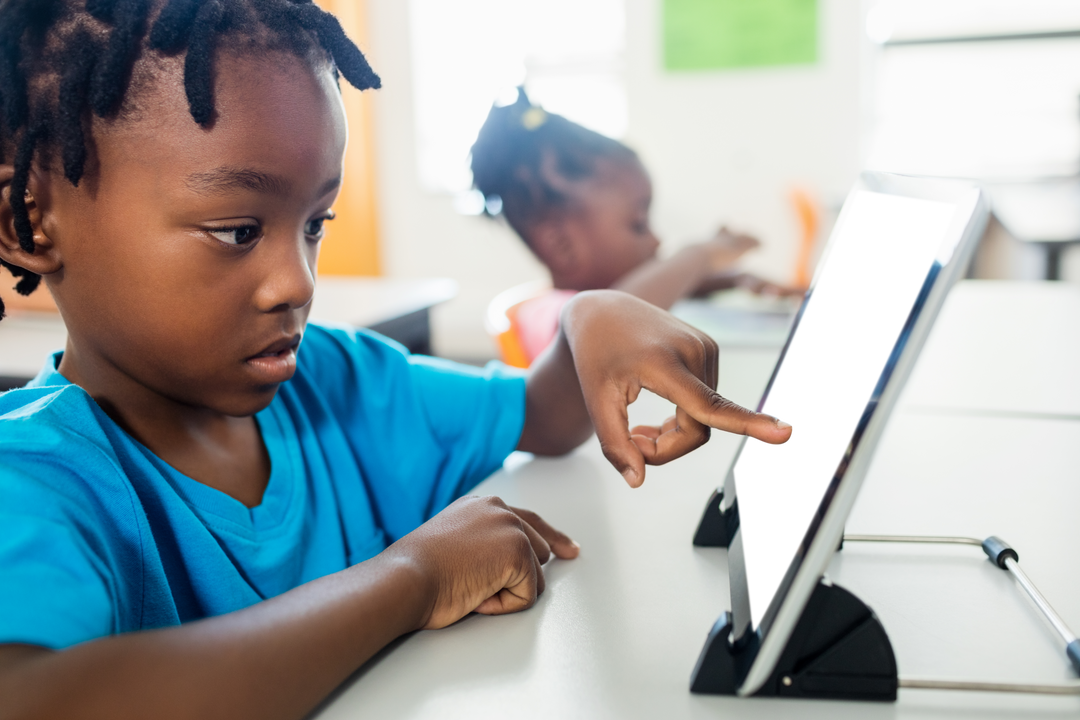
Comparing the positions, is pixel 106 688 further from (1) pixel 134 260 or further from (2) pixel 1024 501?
(2) pixel 1024 501

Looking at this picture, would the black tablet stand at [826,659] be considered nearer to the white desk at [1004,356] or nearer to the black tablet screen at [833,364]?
the black tablet screen at [833,364]

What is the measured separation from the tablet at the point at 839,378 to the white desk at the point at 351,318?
926 mm

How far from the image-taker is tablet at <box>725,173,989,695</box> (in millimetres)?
391

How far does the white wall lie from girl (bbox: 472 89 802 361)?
1631mm

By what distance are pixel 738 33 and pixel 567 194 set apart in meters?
1.94

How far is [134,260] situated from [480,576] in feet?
1.05

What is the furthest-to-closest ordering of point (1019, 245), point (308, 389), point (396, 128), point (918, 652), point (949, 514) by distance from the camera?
point (396, 128), point (1019, 245), point (308, 389), point (949, 514), point (918, 652)

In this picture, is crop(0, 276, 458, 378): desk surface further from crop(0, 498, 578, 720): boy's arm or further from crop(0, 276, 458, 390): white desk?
crop(0, 498, 578, 720): boy's arm

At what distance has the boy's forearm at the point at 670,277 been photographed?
1.71 m

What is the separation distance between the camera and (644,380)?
61 cm

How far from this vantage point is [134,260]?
0.59 m

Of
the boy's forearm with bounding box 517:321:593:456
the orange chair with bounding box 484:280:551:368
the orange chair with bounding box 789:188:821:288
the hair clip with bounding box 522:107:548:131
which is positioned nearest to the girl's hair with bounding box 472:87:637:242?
the hair clip with bounding box 522:107:548:131

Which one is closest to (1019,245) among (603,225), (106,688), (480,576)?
(603,225)

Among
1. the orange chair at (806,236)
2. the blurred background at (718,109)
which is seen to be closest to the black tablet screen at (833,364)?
the orange chair at (806,236)
